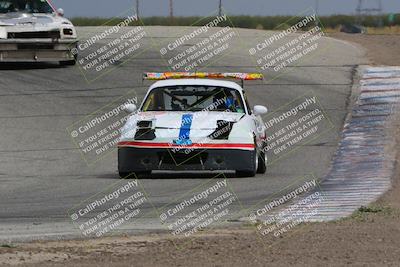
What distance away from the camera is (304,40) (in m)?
30.8

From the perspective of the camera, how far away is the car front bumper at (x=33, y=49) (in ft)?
76.9

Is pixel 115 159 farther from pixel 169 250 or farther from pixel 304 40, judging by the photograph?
pixel 304 40

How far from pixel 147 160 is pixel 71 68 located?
12705mm

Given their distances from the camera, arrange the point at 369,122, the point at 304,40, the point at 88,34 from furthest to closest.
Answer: the point at 88,34
the point at 304,40
the point at 369,122

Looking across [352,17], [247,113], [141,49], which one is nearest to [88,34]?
[141,49]

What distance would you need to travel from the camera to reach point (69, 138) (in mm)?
17781

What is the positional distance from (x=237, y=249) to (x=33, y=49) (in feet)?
54.8

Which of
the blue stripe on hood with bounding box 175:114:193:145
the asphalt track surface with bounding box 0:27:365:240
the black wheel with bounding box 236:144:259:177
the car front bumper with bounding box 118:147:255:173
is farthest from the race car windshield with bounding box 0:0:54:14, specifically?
the black wheel with bounding box 236:144:259:177

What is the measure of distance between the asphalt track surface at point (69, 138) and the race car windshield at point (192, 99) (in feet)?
2.98

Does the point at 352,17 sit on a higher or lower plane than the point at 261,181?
lower

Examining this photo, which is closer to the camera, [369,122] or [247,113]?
[247,113]

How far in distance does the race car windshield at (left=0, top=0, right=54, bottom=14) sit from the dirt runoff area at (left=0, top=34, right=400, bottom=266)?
659 inches

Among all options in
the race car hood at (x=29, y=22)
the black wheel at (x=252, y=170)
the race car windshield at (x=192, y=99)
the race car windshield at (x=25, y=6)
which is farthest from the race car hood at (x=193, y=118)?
the race car windshield at (x=25, y=6)

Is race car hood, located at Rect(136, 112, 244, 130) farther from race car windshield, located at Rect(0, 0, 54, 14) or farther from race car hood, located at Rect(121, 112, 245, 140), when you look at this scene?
race car windshield, located at Rect(0, 0, 54, 14)
